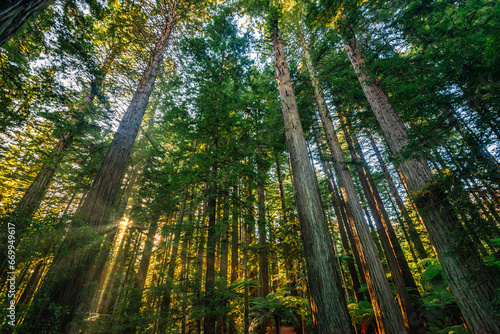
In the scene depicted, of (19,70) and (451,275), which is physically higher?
(19,70)

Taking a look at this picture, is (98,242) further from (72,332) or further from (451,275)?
(451,275)

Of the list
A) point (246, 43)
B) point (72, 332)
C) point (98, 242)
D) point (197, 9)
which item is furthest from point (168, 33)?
point (72, 332)

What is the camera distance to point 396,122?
5.62m

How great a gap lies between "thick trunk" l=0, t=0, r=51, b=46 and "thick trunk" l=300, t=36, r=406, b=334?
357 inches

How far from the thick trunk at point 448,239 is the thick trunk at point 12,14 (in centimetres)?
557

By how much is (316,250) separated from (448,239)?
3.53 meters

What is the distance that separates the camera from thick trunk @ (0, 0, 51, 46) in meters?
1.65

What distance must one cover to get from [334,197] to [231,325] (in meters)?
10.0

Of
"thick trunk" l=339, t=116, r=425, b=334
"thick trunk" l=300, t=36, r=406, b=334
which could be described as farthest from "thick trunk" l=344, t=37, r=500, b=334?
"thick trunk" l=339, t=116, r=425, b=334

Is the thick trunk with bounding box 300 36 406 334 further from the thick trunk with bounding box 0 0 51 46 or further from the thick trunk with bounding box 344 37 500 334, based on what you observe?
the thick trunk with bounding box 0 0 51 46

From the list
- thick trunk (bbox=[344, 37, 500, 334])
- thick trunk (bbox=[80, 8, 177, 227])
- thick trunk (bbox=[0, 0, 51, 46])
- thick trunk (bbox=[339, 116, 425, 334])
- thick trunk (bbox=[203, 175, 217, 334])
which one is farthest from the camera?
thick trunk (bbox=[339, 116, 425, 334])

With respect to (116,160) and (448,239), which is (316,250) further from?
(116,160)

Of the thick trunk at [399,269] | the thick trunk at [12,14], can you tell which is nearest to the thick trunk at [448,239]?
the thick trunk at [399,269]

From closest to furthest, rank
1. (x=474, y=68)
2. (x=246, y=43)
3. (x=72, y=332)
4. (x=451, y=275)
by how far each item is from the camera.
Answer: (x=474, y=68) < (x=72, y=332) < (x=451, y=275) < (x=246, y=43)
